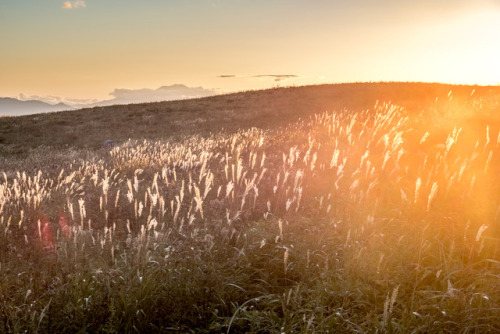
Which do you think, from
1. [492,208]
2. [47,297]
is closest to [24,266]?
[47,297]

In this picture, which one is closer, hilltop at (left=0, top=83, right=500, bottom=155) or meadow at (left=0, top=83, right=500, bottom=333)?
meadow at (left=0, top=83, right=500, bottom=333)

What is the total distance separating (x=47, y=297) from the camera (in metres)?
3.06

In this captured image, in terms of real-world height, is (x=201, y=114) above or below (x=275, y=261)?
above

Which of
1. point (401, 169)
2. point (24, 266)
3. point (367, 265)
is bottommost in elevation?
point (24, 266)

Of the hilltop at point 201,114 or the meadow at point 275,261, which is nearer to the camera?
the meadow at point 275,261

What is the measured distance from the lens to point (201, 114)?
3039cm

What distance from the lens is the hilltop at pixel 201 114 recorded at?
77.4 feet

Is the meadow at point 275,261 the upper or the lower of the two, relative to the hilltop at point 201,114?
lower

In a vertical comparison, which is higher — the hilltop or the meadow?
the hilltop

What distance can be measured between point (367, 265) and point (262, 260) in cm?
111

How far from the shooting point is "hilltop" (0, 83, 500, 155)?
929 inches

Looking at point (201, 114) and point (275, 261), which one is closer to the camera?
point (275, 261)

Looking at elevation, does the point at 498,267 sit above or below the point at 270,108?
below

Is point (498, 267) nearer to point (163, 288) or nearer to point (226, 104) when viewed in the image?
point (163, 288)
